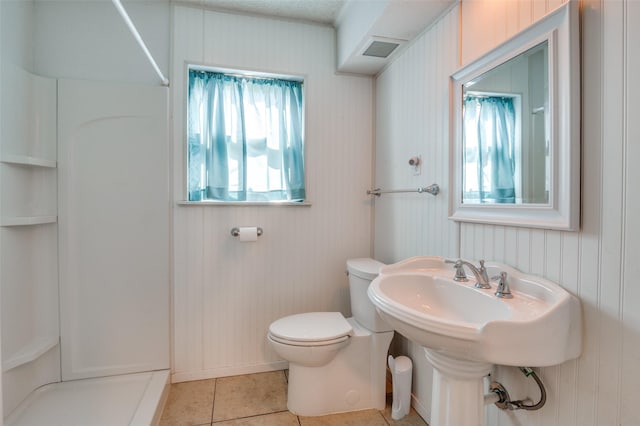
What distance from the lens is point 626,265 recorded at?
79cm

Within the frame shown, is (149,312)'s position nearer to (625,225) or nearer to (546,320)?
(546,320)

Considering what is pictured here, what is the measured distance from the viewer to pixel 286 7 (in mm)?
1981

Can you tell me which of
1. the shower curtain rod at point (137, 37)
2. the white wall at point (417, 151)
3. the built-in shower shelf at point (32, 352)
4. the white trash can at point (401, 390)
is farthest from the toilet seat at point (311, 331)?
the shower curtain rod at point (137, 37)

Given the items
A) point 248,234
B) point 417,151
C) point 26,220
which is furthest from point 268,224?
point 26,220

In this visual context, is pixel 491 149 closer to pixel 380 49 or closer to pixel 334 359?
pixel 380 49

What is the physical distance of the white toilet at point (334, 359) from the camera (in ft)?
5.15

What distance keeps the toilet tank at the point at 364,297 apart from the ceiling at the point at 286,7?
168 cm

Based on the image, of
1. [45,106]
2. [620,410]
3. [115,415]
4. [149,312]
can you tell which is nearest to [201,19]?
[45,106]

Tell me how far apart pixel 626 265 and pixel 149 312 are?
2.19 meters

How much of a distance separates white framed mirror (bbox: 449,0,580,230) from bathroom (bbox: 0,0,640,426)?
0.14 feet

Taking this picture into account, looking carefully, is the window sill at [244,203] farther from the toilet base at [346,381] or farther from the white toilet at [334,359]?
the toilet base at [346,381]

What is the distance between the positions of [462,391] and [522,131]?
93 cm

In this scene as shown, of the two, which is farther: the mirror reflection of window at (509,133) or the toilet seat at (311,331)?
the toilet seat at (311,331)

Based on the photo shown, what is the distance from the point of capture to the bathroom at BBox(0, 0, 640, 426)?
0.83 metres
